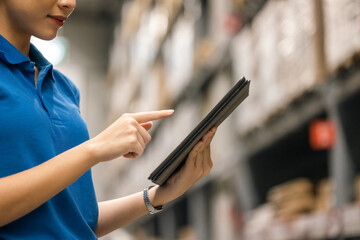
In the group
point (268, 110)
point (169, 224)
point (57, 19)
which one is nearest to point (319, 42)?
point (268, 110)

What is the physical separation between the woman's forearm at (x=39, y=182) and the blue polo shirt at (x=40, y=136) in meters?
0.05

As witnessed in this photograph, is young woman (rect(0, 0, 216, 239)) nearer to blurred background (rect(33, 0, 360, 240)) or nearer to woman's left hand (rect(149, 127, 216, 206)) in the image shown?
woman's left hand (rect(149, 127, 216, 206))

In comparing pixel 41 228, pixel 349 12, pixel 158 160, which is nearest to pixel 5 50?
pixel 41 228

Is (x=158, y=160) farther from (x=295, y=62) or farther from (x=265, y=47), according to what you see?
(x=295, y=62)

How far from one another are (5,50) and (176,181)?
0.40 metres

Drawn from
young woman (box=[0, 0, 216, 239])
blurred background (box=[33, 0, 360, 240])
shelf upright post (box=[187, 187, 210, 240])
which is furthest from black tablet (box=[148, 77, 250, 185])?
shelf upright post (box=[187, 187, 210, 240])

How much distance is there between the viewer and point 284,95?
7.90 feet

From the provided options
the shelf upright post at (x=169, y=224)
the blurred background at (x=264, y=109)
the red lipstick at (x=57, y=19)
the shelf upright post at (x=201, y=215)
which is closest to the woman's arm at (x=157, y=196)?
the red lipstick at (x=57, y=19)

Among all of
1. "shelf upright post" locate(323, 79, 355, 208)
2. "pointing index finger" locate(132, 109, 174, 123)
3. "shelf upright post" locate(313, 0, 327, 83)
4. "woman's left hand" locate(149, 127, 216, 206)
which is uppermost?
"shelf upright post" locate(313, 0, 327, 83)

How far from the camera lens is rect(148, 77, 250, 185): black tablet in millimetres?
1040

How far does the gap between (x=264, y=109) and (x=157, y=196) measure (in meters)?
1.52

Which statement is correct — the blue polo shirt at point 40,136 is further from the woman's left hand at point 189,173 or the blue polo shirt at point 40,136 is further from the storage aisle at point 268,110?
the storage aisle at point 268,110

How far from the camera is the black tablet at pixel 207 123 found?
1040 mm

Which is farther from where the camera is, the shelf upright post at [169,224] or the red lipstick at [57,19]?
the shelf upright post at [169,224]
